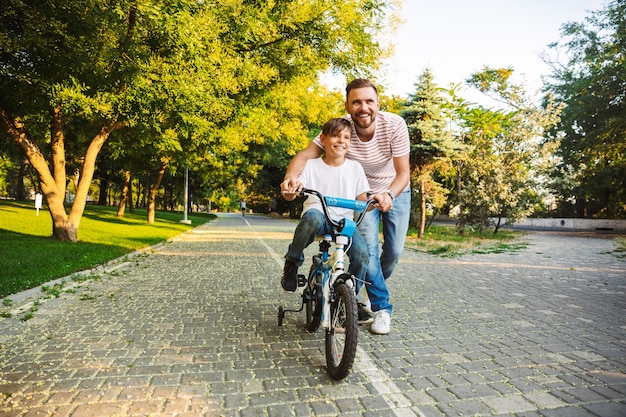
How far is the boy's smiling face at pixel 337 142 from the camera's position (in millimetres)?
3857

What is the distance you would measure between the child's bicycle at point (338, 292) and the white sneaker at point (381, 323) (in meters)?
0.89

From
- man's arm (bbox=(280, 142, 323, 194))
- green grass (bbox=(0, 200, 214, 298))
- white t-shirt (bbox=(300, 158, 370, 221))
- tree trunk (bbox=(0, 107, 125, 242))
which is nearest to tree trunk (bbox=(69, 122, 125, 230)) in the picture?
tree trunk (bbox=(0, 107, 125, 242))

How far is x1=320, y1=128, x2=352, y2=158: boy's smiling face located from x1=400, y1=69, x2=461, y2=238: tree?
13.3 m

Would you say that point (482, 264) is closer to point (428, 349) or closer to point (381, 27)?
point (428, 349)

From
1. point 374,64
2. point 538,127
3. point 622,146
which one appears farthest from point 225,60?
point 622,146

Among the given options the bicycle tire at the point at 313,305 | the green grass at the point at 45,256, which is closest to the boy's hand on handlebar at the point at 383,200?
the bicycle tire at the point at 313,305

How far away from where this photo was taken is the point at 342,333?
10.6ft

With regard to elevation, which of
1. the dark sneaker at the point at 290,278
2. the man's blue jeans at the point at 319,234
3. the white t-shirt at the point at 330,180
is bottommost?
the dark sneaker at the point at 290,278

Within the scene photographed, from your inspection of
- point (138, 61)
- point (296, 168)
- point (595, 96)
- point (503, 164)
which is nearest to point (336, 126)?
point (296, 168)

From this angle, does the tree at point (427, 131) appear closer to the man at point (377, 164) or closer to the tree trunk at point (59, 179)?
the tree trunk at point (59, 179)

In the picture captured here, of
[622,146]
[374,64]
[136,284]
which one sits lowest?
[136,284]

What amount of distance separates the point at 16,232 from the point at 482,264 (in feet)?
44.8

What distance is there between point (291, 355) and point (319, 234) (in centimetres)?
107

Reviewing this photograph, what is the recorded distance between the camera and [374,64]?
15844mm
